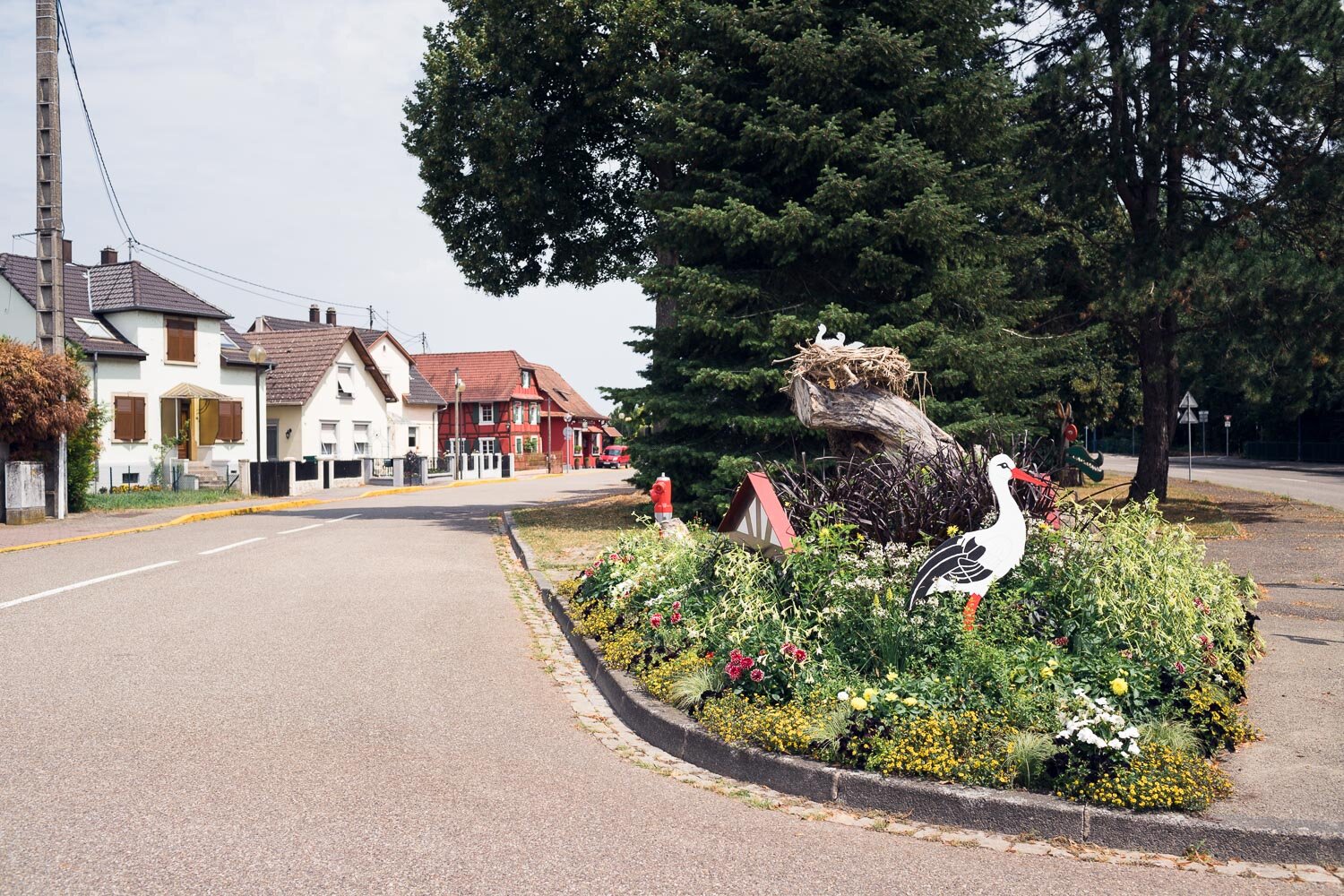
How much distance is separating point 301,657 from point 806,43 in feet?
36.8

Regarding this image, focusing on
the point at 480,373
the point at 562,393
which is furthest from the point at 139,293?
the point at 562,393

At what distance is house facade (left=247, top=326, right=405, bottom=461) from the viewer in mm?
45812

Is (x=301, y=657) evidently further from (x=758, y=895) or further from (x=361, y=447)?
(x=361, y=447)

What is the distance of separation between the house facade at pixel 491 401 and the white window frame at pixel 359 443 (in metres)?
19.3

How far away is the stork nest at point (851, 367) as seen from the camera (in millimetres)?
10648

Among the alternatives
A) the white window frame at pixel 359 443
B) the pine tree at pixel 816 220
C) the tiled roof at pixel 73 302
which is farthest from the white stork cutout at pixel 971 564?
the white window frame at pixel 359 443

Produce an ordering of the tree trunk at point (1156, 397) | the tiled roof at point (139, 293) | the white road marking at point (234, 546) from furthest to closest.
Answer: the tiled roof at point (139, 293), the tree trunk at point (1156, 397), the white road marking at point (234, 546)

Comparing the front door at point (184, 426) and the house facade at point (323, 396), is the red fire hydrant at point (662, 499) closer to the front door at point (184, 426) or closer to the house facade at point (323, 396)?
the front door at point (184, 426)

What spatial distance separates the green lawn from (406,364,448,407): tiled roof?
90.5ft

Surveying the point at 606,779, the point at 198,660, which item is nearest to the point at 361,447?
the point at 198,660

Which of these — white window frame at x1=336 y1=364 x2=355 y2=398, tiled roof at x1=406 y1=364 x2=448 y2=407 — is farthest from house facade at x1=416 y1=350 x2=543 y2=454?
white window frame at x1=336 y1=364 x2=355 y2=398

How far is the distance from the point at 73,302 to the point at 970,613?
121ft

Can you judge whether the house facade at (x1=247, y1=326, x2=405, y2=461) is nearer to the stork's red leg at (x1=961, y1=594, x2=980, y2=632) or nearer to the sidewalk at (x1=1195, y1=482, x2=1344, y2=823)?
the sidewalk at (x1=1195, y1=482, x2=1344, y2=823)

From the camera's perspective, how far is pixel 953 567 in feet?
19.2
